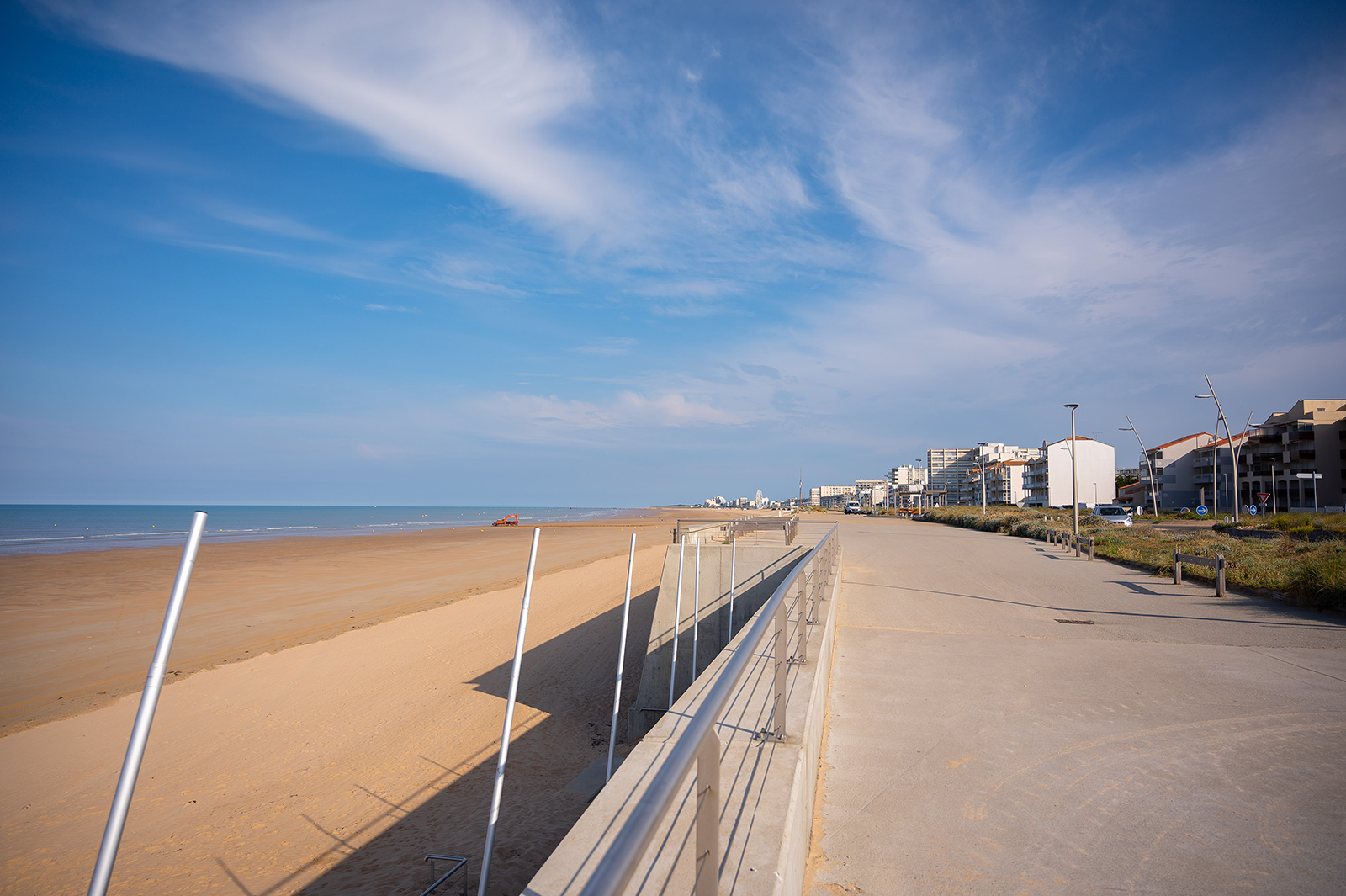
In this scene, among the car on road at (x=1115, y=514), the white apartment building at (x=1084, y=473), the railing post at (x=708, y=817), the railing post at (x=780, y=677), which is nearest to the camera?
the railing post at (x=708, y=817)

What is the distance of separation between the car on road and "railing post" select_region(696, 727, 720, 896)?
4167 centimetres

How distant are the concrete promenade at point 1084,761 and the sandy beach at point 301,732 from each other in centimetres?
403

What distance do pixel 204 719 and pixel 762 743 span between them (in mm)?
11157

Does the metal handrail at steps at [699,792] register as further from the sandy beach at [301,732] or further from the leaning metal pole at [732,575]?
the leaning metal pole at [732,575]

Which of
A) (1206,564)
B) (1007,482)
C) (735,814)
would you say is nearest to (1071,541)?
(1206,564)

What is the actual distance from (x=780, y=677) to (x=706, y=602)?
36.3ft

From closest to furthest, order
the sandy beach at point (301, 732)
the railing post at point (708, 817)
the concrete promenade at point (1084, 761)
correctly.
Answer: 1. the railing post at point (708, 817)
2. the concrete promenade at point (1084, 761)
3. the sandy beach at point (301, 732)

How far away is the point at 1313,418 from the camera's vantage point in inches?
A: 2527

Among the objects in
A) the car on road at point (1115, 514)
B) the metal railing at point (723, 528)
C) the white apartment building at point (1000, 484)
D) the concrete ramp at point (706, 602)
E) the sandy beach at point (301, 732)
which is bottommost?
the sandy beach at point (301, 732)

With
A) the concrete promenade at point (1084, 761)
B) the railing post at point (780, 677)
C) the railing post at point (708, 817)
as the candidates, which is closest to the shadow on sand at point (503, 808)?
the concrete promenade at point (1084, 761)

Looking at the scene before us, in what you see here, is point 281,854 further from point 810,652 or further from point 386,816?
point 810,652

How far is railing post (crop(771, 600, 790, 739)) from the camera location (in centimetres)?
359

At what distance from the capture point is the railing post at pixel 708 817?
1.90 metres

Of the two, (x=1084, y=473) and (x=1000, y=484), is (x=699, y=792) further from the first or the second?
(x=1000, y=484)
